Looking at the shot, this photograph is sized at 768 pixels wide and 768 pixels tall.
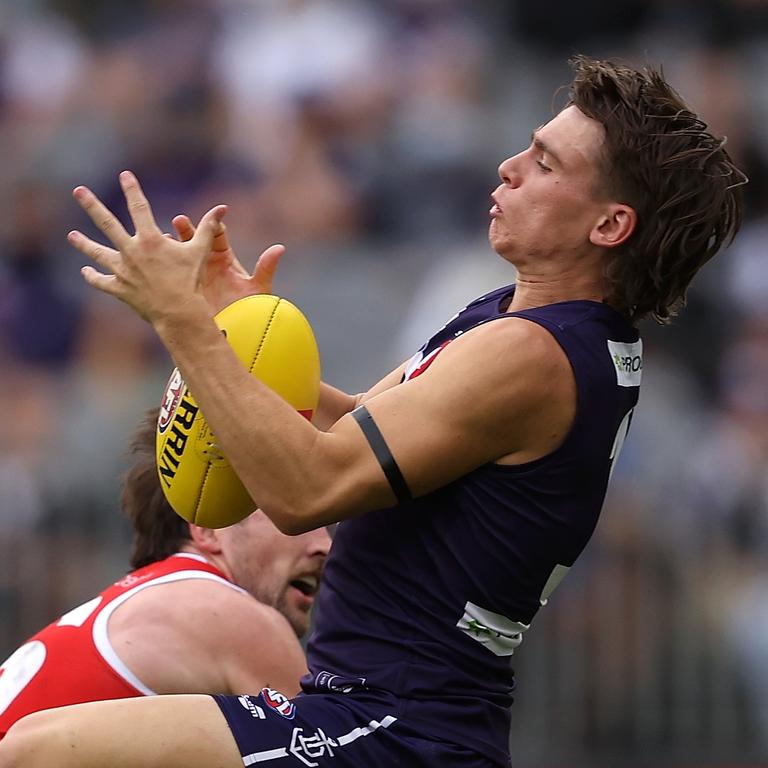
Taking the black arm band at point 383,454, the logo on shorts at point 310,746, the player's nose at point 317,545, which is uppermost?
the black arm band at point 383,454

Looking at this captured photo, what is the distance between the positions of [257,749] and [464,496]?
0.82 m

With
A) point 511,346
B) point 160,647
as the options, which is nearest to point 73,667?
point 160,647

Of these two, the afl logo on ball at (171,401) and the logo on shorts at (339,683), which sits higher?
the afl logo on ball at (171,401)

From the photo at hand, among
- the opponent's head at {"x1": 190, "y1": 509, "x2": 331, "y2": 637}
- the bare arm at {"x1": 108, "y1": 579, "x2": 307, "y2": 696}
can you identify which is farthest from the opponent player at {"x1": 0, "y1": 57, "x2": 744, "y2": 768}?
the opponent's head at {"x1": 190, "y1": 509, "x2": 331, "y2": 637}

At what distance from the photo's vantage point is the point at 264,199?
10914mm

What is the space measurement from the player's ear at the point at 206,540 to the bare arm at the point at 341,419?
4.54ft

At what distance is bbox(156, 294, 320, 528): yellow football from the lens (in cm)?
422

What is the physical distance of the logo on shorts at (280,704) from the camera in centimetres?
407

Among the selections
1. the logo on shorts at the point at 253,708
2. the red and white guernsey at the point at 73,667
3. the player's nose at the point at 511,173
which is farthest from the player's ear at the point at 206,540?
the player's nose at the point at 511,173

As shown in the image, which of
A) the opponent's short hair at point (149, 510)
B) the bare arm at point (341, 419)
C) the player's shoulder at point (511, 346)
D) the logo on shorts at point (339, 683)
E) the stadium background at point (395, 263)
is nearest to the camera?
the bare arm at point (341, 419)

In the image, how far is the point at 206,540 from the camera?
5.30 meters

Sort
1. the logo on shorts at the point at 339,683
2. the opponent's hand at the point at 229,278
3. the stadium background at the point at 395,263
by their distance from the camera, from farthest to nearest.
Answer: the stadium background at the point at 395,263 → the opponent's hand at the point at 229,278 → the logo on shorts at the point at 339,683

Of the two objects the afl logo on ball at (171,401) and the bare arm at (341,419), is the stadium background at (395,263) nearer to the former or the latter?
A: the afl logo on ball at (171,401)

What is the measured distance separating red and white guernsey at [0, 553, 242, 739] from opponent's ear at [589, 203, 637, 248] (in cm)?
163
